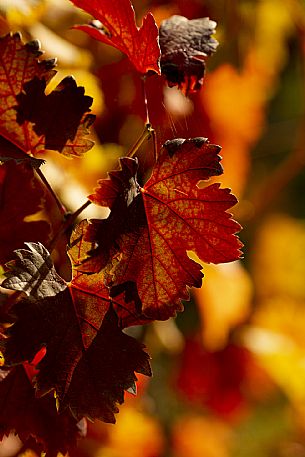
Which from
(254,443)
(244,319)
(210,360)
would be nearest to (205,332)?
(210,360)

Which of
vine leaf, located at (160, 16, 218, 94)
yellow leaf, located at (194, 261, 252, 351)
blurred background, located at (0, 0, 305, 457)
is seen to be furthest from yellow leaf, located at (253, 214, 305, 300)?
vine leaf, located at (160, 16, 218, 94)

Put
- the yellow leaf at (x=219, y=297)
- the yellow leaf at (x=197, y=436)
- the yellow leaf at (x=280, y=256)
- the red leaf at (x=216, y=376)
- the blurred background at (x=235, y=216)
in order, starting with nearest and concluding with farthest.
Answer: the blurred background at (x=235, y=216) → the yellow leaf at (x=219, y=297) → the red leaf at (x=216, y=376) → the yellow leaf at (x=197, y=436) → the yellow leaf at (x=280, y=256)

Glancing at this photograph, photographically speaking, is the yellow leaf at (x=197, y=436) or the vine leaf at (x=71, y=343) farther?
the yellow leaf at (x=197, y=436)

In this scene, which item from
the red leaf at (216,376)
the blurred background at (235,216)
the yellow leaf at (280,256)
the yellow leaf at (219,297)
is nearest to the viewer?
the blurred background at (235,216)

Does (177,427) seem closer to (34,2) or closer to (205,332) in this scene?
(205,332)

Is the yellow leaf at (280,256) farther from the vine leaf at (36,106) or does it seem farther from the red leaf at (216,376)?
the vine leaf at (36,106)

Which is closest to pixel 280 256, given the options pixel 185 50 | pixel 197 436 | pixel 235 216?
pixel 197 436

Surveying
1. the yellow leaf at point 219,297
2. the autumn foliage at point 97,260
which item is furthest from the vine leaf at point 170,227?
the yellow leaf at point 219,297

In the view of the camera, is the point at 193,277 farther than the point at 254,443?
No
